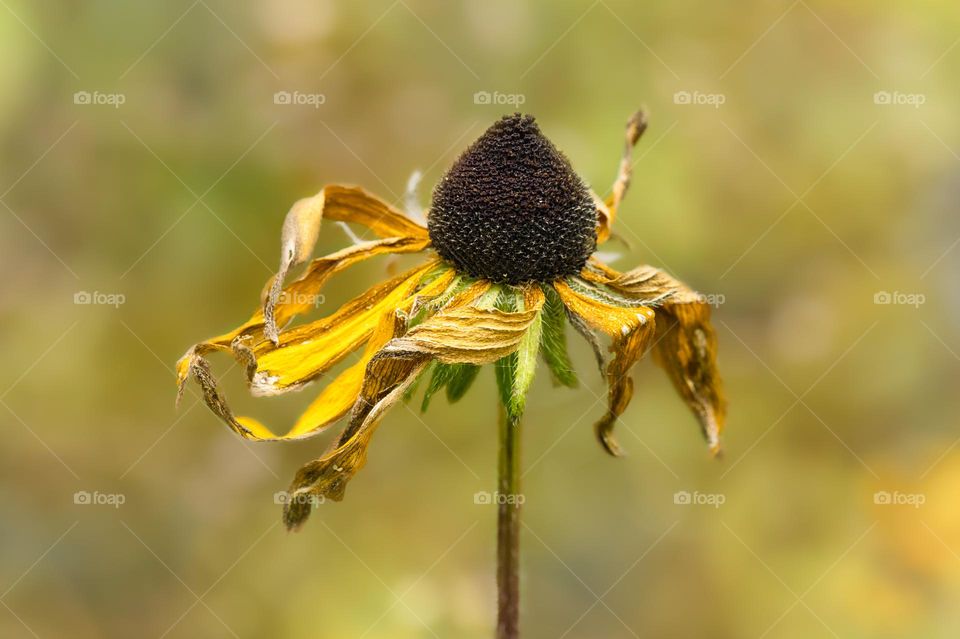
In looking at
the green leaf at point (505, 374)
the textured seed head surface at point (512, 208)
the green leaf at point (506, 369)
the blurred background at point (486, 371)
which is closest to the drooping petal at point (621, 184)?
the textured seed head surface at point (512, 208)

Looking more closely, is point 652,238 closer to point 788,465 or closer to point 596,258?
point 788,465

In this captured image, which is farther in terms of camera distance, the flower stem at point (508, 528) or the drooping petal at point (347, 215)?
the drooping petal at point (347, 215)

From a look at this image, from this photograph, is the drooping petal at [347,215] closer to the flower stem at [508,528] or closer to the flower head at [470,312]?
the flower head at [470,312]

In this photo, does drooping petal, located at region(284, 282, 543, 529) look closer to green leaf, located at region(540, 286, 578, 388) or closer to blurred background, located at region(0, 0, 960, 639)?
green leaf, located at region(540, 286, 578, 388)

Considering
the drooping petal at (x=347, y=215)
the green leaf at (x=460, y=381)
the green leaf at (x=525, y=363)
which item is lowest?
the green leaf at (x=460, y=381)

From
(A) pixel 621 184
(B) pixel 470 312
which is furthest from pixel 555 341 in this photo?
(A) pixel 621 184

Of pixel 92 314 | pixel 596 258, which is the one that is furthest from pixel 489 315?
pixel 92 314

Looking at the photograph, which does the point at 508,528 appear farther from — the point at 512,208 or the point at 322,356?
the point at 512,208
